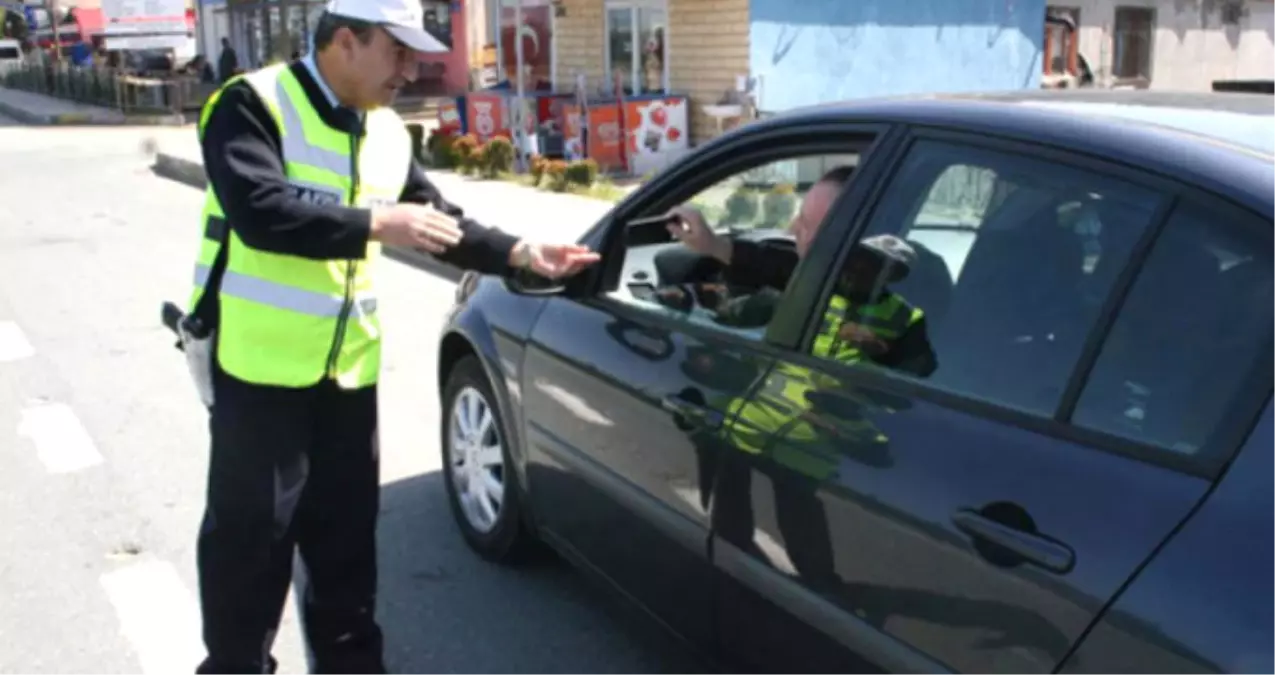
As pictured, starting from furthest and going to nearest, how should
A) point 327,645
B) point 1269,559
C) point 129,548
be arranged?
1. point 129,548
2. point 327,645
3. point 1269,559

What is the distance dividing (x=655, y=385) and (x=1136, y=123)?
125 cm

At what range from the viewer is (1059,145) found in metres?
2.23

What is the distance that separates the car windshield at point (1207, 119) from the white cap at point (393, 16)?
1288mm

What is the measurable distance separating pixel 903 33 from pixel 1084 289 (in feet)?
55.2

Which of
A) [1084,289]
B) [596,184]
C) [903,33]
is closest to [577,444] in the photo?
[1084,289]

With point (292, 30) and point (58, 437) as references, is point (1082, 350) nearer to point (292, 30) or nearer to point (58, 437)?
point (58, 437)

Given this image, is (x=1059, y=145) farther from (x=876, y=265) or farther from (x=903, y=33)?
(x=903, y=33)

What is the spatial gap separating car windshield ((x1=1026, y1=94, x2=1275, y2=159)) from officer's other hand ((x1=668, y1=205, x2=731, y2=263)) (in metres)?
1.13

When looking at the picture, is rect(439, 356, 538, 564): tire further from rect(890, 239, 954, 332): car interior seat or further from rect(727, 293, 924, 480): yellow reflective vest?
rect(890, 239, 954, 332): car interior seat

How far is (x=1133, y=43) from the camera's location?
22.2 m

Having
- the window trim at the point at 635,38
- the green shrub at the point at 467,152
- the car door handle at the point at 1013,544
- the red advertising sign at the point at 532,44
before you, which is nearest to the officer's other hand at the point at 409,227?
the car door handle at the point at 1013,544

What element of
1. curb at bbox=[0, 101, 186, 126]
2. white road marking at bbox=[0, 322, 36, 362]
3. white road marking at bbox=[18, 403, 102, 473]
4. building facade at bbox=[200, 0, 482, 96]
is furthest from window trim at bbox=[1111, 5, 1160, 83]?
white road marking at bbox=[18, 403, 102, 473]

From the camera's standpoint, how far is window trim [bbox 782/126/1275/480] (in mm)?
1890

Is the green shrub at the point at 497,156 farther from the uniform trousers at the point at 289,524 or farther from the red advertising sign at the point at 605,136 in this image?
the uniform trousers at the point at 289,524
